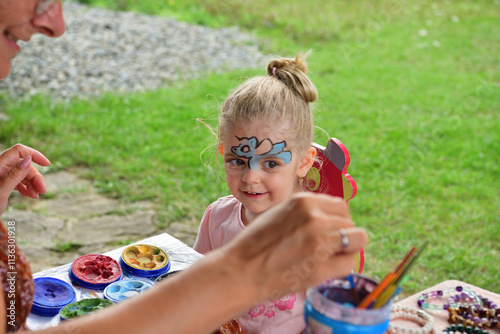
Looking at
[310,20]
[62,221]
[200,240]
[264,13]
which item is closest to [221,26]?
[264,13]

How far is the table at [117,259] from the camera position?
1.65 meters

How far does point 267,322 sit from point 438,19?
28.1 feet

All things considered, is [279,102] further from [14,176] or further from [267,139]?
[14,176]

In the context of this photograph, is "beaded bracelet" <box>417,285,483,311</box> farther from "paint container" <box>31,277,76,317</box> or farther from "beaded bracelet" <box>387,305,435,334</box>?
"paint container" <box>31,277,76,317</box>

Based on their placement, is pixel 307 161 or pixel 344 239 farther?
pixel 307 161

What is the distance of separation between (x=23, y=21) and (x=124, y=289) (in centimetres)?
94

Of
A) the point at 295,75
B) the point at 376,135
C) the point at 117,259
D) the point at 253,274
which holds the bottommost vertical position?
the point at 376,135

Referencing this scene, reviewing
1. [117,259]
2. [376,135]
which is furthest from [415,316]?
→ [376,135]

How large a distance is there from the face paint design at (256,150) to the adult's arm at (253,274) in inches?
45.3

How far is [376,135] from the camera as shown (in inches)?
221

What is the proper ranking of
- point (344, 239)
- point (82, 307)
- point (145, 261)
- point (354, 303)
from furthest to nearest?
point (145, 261) < point (82, 307) < point (354, 303) < point (344, 239)

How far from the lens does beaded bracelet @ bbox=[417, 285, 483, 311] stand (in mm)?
1704

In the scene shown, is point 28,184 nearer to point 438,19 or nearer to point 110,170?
point 110,170

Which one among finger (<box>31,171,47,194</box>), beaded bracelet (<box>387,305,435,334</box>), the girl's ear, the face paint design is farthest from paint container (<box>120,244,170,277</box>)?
beaded bracelet (<box>387,305,435,334</box>)
